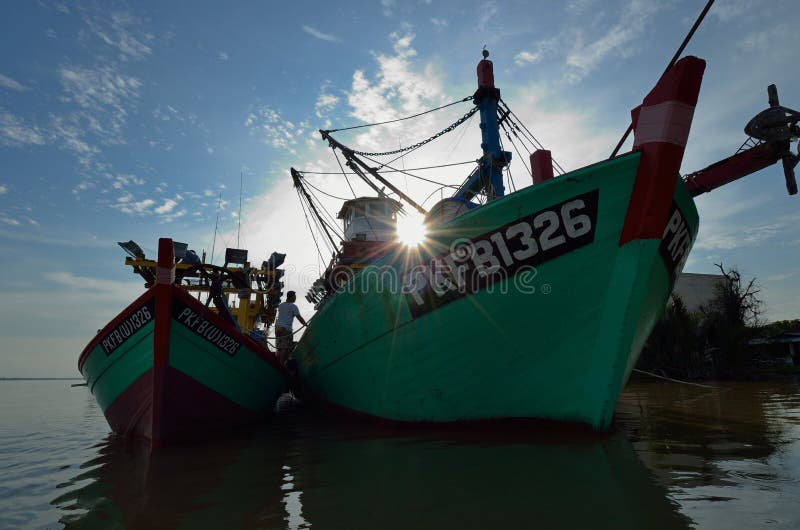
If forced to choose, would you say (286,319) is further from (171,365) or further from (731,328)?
(731,328)

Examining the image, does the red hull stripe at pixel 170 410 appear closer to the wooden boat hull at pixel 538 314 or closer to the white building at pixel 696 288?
the wooden boat hull at pixel 538 314

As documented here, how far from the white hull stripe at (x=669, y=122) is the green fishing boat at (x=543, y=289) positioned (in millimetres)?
11

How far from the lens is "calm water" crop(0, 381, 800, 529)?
2.59 m

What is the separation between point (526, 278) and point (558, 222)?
2.43ft

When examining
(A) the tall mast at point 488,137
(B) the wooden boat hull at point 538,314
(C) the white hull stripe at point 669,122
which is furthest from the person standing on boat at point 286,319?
(A) the tall mast at point 488,137

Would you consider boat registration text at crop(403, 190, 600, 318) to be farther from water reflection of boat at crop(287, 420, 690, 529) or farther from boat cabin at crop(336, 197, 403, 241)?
boat cabin at crop(336, 197, 403, 241)

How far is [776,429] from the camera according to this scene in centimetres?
496

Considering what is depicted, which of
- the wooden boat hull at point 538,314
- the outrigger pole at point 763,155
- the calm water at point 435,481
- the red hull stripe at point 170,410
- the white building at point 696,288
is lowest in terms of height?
the calm water at point 435,481

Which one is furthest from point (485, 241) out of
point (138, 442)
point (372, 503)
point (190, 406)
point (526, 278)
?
point (138, 442)

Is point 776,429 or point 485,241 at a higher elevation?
point 485,241

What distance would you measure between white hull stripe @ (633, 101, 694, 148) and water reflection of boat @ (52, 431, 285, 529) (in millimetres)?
5088

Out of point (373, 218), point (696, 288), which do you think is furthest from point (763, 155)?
point (696, 288)

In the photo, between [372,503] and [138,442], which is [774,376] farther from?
[138,442]

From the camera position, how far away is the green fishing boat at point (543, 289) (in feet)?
14.8
